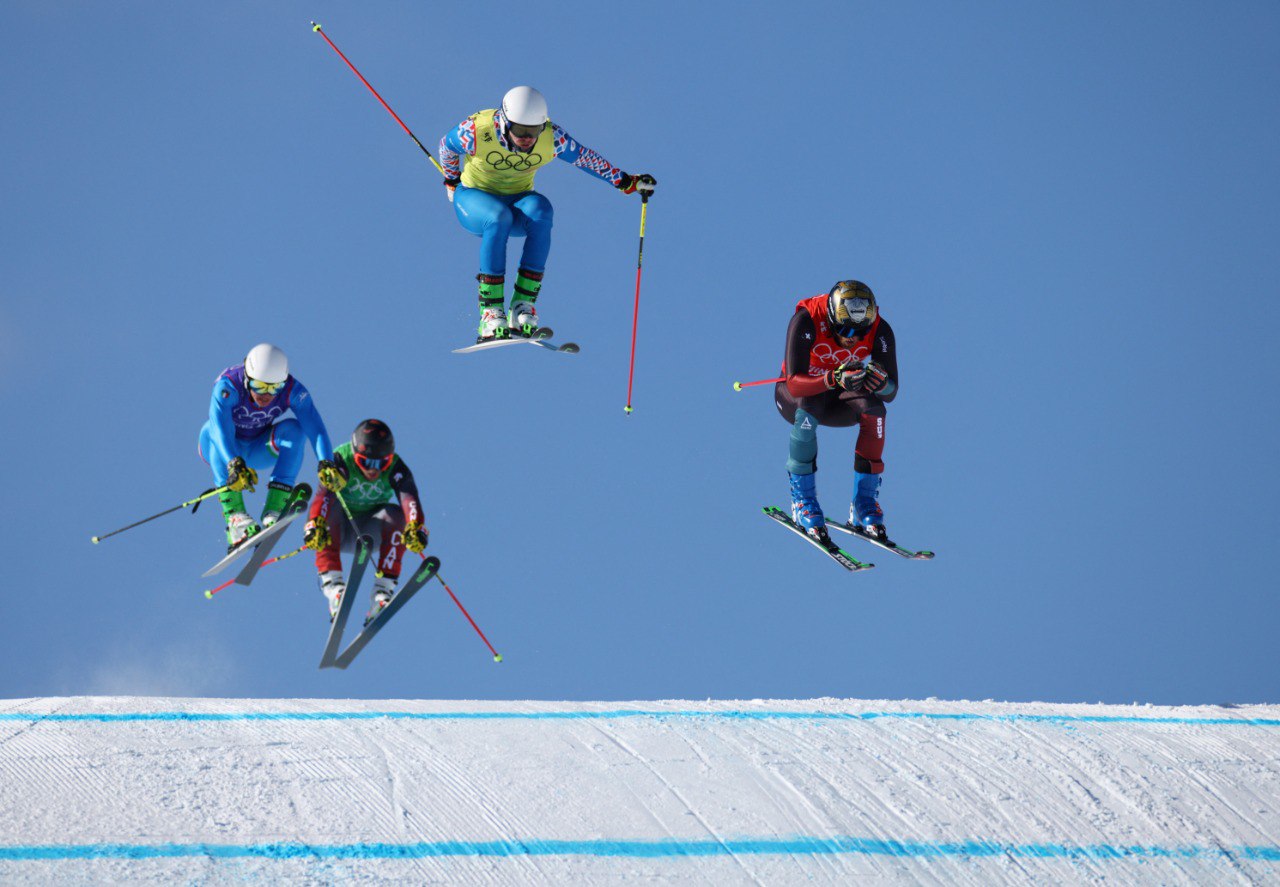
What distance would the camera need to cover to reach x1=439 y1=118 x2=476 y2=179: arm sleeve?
917 centimetres

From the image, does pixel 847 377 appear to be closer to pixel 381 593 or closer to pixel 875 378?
pixel 875 378

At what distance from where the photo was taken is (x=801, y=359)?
887 cm

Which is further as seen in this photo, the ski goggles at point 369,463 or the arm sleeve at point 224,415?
the arm sleeve at point 224,415

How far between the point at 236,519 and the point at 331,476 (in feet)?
2.72

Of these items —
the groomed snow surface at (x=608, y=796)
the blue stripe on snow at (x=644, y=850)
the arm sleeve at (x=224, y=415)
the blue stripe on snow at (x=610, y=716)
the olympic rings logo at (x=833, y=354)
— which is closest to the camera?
the blue stripe on snow at (x=644, y=850)

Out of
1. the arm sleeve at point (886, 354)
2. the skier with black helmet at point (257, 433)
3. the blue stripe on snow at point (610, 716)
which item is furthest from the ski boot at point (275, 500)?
the arm sleeve at point (886, 354)

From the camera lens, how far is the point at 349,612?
834 centimetres

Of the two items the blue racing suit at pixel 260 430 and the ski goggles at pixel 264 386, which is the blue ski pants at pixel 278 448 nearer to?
the blue racing suit at pixel 260 430

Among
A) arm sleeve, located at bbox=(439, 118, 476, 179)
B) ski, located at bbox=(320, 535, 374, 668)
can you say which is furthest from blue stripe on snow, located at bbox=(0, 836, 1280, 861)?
arm sleeve, located at bbox=(439, 118, 476, 179)

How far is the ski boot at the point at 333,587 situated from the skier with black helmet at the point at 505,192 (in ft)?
5.81

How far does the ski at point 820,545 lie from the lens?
29.3 ft

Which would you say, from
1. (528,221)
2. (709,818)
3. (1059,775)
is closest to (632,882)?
(709,818)

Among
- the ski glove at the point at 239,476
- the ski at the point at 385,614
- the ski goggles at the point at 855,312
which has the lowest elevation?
the ski at the point at 385,614

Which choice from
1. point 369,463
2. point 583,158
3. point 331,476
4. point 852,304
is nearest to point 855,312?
point 852,304
